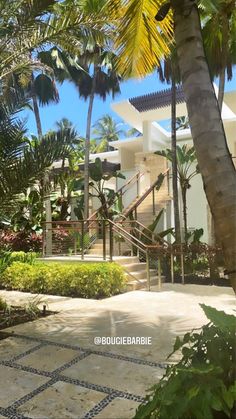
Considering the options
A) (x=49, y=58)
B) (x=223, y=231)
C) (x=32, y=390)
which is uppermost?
(x=49, y=58)

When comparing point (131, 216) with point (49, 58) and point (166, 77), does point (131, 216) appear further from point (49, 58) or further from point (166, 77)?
point (49, 58)

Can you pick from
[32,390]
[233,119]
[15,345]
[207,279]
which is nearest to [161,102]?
[233,119]

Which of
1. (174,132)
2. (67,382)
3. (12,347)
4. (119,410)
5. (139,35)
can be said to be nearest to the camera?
(119,410)

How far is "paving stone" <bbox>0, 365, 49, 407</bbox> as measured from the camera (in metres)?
3.23

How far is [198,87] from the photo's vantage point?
2.48 meters

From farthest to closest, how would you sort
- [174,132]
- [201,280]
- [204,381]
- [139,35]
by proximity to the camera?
[174,132] → [201,280] → [139,35] → [204,381]

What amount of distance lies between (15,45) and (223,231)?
5.89 m

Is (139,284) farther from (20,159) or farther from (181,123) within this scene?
(181,123)

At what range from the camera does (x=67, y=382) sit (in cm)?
352

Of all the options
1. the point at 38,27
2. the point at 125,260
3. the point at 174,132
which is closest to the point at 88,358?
the point at 38,27

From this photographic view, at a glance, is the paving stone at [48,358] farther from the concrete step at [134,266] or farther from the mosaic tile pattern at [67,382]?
the concrete step at [134,266]

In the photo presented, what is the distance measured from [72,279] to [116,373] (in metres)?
4.92

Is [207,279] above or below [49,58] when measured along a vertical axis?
below

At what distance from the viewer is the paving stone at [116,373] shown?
343 cm
